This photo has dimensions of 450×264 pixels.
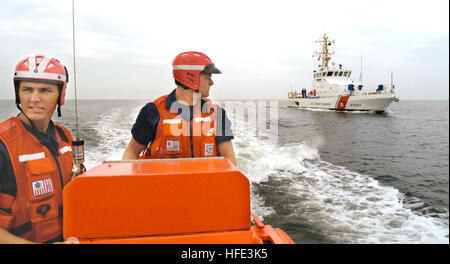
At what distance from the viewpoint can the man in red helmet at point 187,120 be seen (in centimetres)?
198

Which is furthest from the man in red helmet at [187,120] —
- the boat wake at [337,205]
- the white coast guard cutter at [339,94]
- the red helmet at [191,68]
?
the white coast guard cutter at [339,94]

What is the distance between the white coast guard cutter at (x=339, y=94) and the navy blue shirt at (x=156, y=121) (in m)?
35.0

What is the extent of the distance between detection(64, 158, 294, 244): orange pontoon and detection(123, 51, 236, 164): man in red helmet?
Result: 72 cm

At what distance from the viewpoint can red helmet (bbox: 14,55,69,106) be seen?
1.51m

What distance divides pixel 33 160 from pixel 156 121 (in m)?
0.86

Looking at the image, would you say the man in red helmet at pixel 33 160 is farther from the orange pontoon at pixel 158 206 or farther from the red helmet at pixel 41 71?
the orange pontoon at pixel 158 206

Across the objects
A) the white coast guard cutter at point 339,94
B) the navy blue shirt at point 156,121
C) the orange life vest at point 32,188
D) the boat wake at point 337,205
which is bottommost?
the boat wake at point 337,205

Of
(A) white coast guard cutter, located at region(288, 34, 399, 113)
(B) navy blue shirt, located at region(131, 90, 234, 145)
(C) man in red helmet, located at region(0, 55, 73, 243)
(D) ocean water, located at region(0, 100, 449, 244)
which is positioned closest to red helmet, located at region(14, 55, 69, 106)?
(C) man in red helmet, located at region(0, 55, 73, 243)

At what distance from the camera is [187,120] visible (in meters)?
2.01

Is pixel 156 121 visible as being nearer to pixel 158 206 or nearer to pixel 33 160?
pixel 33 160

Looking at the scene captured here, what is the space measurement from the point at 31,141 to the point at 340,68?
41.4 metres

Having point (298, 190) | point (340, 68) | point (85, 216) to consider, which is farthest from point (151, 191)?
point (340, 68)

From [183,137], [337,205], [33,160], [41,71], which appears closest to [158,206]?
[183,137]

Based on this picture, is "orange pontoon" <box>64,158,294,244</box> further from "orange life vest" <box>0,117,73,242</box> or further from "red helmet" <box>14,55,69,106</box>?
"red helmet" <box>14,55,69,106</box>
